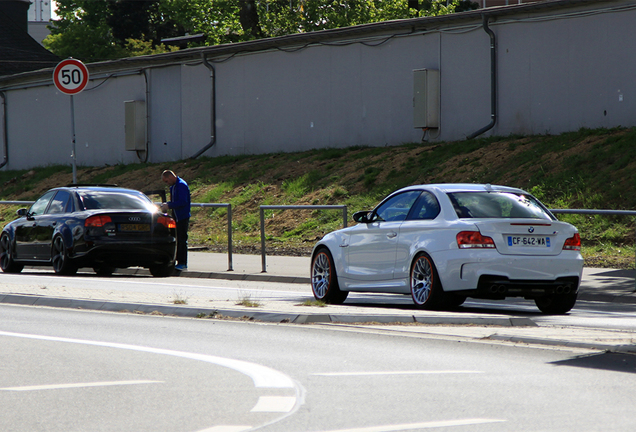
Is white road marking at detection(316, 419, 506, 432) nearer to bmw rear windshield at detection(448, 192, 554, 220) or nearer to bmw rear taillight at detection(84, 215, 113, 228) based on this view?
bmw rear windshield at detection(448, 192, 554, 220)

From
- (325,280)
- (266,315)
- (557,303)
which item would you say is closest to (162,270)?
(325,280)

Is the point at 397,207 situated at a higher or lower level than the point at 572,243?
higher

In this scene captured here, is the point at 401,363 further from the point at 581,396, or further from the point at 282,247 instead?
the point at 282,247

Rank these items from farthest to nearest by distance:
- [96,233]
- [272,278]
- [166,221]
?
[166,221] → [96,233] → [272,278]

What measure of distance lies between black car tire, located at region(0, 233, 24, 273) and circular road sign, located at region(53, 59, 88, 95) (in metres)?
3.46

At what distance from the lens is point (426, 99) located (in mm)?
28109

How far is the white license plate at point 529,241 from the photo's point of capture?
10.9 m

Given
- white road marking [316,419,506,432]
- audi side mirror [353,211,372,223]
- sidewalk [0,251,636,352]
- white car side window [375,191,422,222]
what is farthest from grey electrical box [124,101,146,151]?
white road marking [316,419,506,432]

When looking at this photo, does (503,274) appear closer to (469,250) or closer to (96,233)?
(469,250)

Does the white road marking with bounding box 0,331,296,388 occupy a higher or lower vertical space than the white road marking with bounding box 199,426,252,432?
lower

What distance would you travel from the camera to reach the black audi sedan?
Answer: 16797mm

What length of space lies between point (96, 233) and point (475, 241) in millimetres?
7902

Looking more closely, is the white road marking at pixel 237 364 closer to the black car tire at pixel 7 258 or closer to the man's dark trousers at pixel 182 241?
the man's dark trousers at pixel 182 241

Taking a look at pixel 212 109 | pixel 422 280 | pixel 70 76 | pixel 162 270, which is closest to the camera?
pixel 422 280
